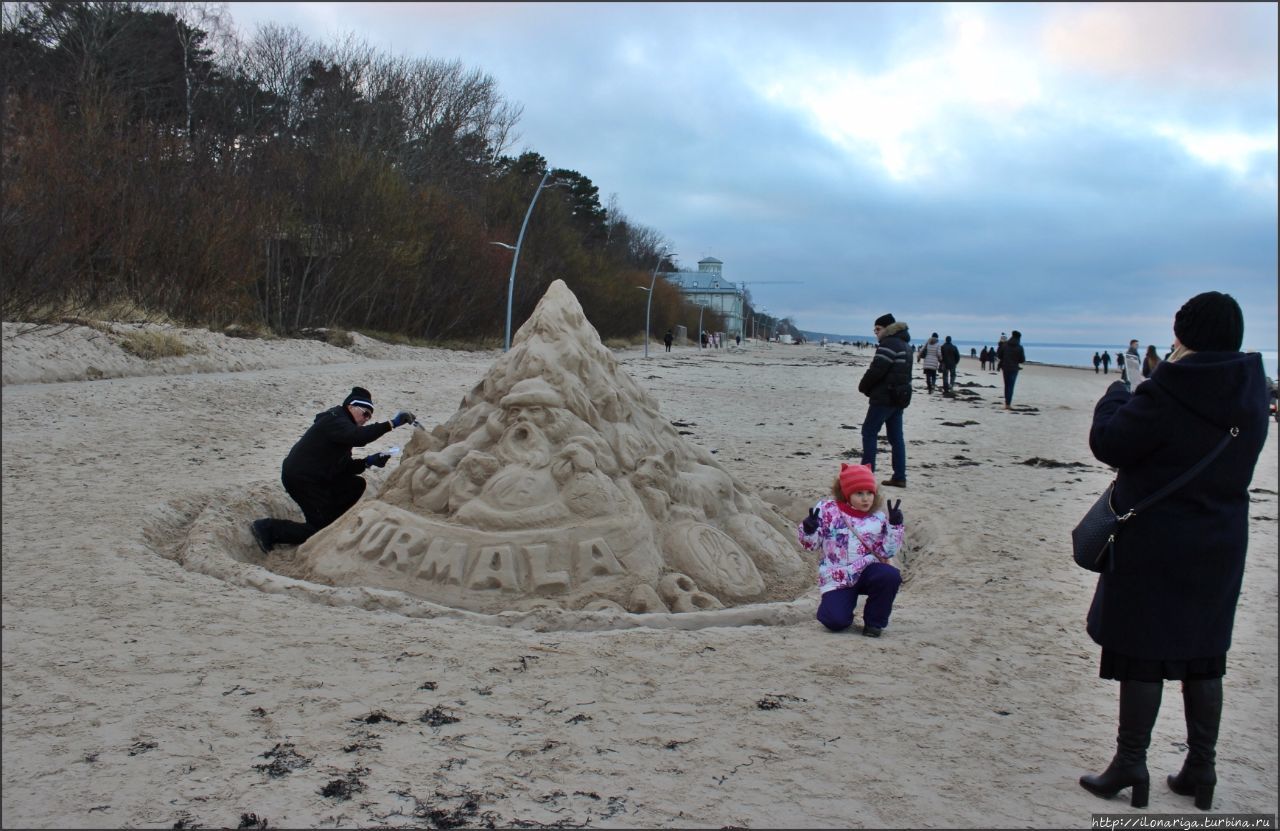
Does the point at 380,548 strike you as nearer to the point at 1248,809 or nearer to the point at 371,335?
the point at 1248,809

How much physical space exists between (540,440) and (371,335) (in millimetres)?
20503

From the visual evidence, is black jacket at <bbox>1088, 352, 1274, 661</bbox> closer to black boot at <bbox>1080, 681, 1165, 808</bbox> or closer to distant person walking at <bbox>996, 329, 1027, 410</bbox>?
black boot at <bbox>1080, 681, 1165, 808</bbox>

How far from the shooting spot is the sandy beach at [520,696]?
9.77 feet

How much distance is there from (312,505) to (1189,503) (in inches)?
205

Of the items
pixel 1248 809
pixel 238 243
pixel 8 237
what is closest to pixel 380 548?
pixel 1248 809

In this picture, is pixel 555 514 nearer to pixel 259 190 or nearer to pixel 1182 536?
pixel 1182 536

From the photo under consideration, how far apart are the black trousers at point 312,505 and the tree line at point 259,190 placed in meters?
8.33

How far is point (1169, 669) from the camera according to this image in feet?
10.3

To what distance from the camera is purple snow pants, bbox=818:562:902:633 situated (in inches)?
187

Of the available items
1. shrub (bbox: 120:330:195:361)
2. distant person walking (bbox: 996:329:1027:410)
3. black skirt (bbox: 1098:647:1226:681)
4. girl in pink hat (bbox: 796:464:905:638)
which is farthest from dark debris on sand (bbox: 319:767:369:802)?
distant person walking (bbox: 996:329:1027:410)

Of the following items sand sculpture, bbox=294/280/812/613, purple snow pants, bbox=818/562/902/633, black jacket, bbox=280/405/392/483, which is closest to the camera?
purple snow pants, bbox=818/562/902/633

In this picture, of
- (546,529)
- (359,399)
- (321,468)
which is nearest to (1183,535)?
(546,529)

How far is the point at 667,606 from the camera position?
5.39 metres

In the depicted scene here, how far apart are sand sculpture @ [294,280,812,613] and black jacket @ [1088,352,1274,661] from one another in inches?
103
